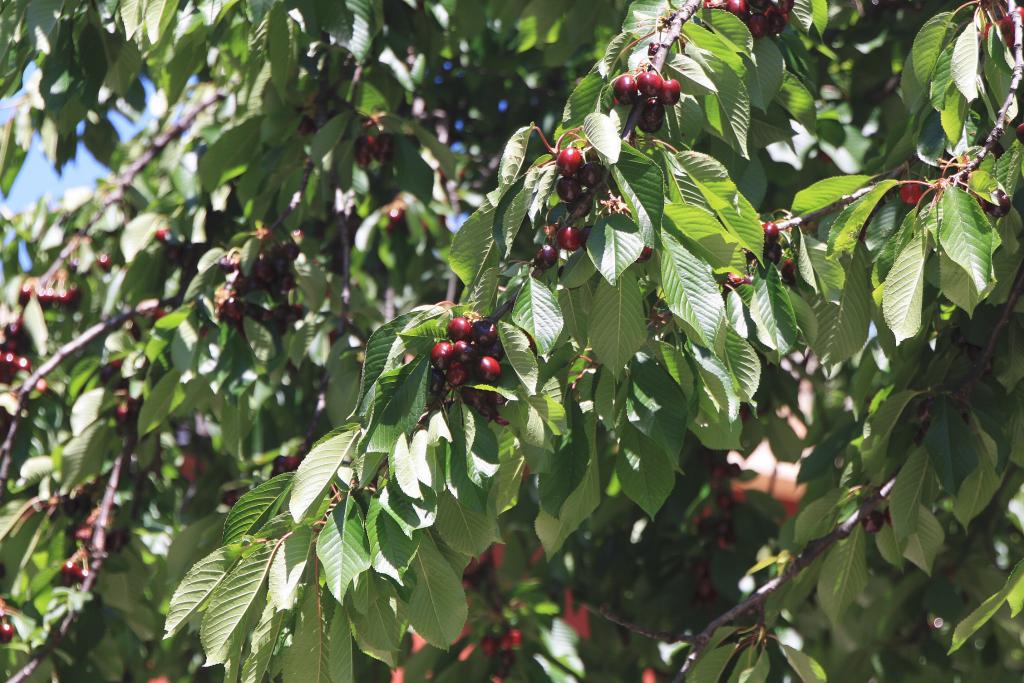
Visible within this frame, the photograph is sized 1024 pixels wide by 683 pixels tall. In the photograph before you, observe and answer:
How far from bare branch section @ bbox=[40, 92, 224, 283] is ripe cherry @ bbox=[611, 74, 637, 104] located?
7.20 ft

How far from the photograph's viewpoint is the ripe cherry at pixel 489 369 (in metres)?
1.52

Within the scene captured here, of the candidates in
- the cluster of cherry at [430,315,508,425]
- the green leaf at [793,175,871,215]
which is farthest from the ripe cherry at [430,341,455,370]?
the green leaf at [793,175,871,215]

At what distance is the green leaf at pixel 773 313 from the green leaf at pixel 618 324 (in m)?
Answer: 0.27

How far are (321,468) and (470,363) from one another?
0.77ft

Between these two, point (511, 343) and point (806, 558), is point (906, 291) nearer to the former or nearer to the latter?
point (511, 343)

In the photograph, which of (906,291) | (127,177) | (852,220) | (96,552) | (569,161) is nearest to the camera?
(569,161)

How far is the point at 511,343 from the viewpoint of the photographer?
1503mm

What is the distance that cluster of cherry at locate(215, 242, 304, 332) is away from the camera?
8.39 feet

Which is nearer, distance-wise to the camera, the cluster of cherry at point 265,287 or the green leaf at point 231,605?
the green leaf at point 231,605

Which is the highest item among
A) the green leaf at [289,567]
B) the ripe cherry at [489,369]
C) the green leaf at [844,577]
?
the ripe cherry at [489,369]

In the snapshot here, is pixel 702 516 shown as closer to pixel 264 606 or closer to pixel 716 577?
pixel 716 577

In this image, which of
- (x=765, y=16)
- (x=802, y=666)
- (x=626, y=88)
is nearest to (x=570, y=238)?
(x=626, y=88)

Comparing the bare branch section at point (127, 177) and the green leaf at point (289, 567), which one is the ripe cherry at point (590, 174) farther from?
the bare branch section at point (127, 177)

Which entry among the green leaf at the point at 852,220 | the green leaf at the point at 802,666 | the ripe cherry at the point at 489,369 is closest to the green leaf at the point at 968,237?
the green leaf at the point at 852,220
